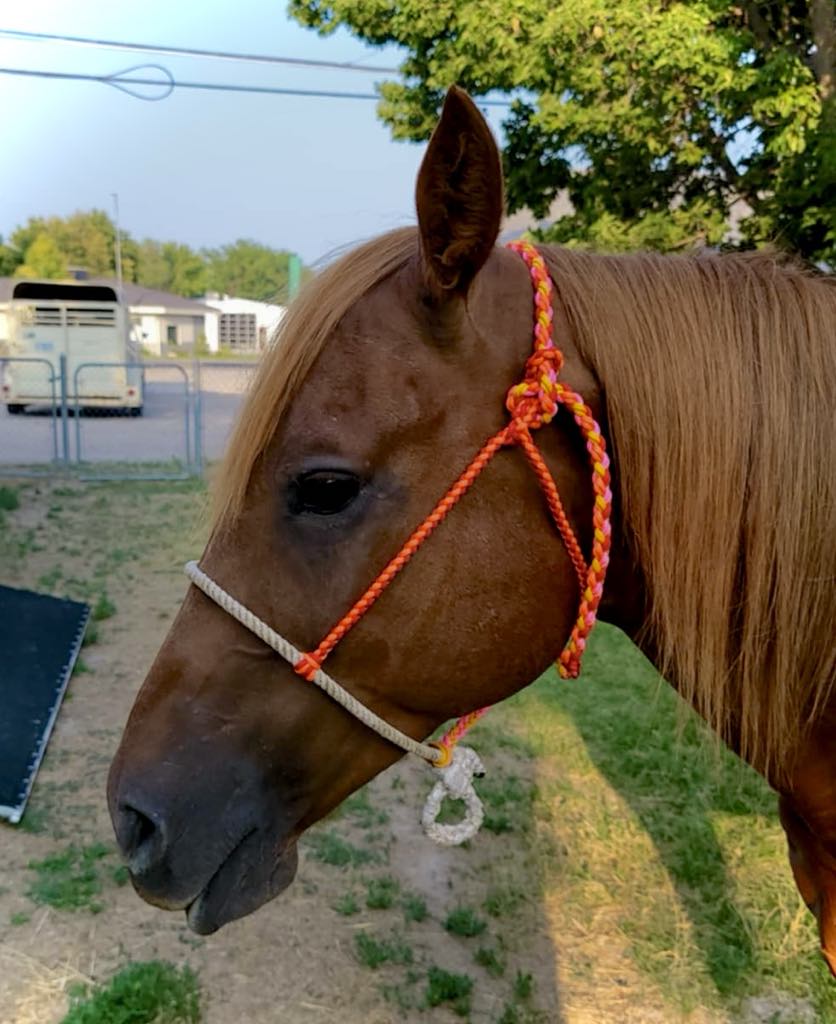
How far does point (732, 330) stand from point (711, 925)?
2.61 m

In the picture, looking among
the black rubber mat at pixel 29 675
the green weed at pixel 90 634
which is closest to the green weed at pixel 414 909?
the black rubber mat at pixel 29 675

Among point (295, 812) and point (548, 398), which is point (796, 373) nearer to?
point (548, 398)

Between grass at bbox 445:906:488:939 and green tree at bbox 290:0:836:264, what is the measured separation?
3799mm

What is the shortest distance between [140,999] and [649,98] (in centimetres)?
580

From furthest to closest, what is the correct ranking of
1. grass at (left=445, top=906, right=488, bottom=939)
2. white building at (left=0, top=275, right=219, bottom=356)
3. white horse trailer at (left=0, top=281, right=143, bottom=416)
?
white building at (left=0, top=275, right=219, bottom=356)
white horse trailer at (left=0, top=281, right=143, bottom=416)
grass at (left=445, top=906, right=488, bottom=939)

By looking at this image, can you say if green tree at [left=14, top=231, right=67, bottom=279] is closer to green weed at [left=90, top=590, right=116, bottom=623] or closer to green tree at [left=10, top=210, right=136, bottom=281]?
green tree at [left=10, top=210, right=136, bottom=281]

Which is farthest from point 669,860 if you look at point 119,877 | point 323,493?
point 323,493

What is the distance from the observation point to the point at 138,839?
50.0 inches

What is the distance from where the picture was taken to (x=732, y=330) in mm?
1372

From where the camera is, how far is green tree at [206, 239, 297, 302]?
80562 mm

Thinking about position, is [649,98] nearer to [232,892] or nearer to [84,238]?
[232,892]

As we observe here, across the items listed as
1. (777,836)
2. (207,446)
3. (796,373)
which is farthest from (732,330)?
(207,446)

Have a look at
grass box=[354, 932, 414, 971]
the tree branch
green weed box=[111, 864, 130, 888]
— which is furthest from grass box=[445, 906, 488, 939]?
the tree branch

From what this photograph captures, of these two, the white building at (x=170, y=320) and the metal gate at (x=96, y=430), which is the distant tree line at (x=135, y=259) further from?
the metal gate at (x=96, y=430)
